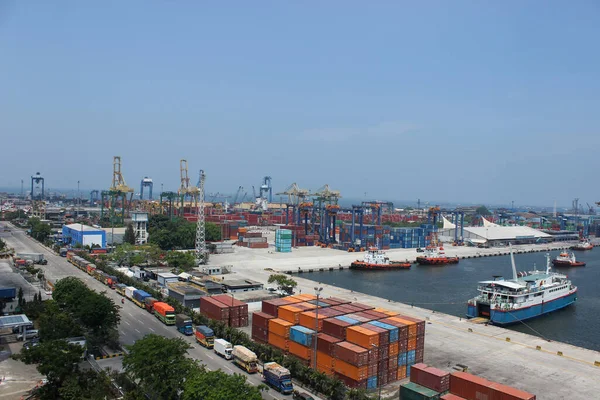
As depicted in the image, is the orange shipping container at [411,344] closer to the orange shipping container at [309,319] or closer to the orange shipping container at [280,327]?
the orange shipping container at [309,319]

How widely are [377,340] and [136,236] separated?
43598 mm

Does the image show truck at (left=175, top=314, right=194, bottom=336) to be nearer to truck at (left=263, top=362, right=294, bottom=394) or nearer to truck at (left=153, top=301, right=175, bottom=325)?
truck at (left=153, top=301, right=175, bottom=325)

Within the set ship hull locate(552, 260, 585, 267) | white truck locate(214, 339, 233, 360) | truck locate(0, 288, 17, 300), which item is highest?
truck locate(0, 288, 17, 300)

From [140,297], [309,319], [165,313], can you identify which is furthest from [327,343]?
[140,297]

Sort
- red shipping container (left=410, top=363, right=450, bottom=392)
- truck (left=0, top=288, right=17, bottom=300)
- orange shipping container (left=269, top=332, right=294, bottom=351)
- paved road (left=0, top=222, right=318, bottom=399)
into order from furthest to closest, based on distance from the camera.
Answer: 1. truck (left=0, top=288, right=17, bottom=300)
2. orange shipping container (left=269, top=332, right=294, bottom=351)
3. paved road (left=0, top=222, right=318, bottom=399)
4. red shipping container (left=410, top=363, right=450, bottom=392)

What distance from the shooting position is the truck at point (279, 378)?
14602 millimetres

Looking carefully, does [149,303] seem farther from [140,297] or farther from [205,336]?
[205,336]

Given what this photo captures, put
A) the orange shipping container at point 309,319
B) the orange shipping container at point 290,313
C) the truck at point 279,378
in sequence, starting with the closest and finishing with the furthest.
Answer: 1. the truck at point 279,378
2. the orange shipping container at point 309,319
3. the orange shipping container at point 290,313

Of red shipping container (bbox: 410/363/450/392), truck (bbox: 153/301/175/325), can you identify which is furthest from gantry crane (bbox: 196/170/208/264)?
red shipping container (bbox: 410/363/450/392)

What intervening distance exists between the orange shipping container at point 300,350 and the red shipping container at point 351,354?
53.7 inches

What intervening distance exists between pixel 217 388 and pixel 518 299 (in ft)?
69.5

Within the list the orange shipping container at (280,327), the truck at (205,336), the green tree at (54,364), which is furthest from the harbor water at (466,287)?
the green tree at (54,364)

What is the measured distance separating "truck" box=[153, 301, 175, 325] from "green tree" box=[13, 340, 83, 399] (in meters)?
7.62

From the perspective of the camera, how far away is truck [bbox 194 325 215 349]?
18531mm
